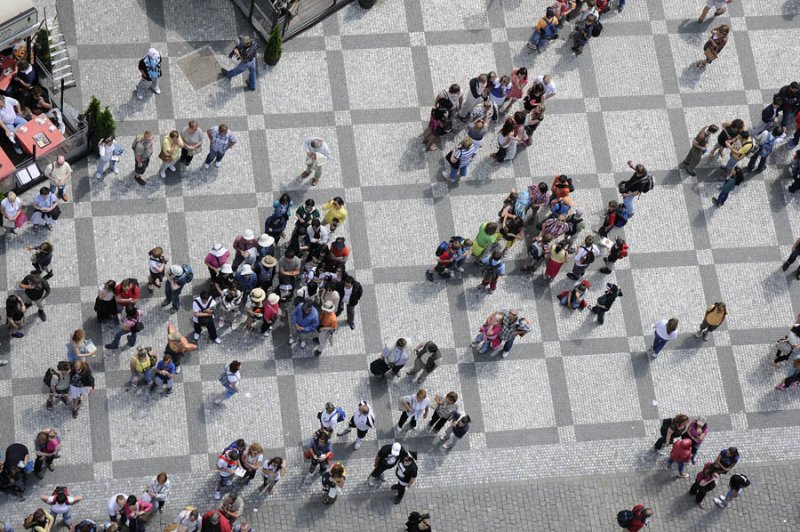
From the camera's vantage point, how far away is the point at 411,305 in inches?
1049

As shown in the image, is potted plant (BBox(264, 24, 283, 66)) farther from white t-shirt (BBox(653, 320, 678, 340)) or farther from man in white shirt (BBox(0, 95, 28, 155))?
white t-shirt (BBox(653, 320, 678, 340))

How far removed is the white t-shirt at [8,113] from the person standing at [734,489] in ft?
53.5

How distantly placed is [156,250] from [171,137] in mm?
2922

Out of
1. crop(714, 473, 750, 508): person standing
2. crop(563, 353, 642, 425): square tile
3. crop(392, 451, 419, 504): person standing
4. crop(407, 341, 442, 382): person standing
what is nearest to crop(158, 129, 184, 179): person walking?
crop(407, 341, 442, 382): person standing

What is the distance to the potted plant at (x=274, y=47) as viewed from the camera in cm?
2831

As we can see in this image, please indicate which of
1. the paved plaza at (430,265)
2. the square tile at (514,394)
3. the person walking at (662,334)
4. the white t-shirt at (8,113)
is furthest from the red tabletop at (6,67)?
the person walking at (662,334)

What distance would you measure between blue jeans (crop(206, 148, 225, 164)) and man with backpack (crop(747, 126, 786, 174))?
12.1 meters

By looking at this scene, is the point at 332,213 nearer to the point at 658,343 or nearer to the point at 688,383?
the point at 658,343

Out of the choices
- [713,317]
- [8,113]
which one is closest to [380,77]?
[8,113]

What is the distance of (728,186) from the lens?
92.3 ft

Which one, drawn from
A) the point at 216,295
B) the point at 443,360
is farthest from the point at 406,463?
the point at 216,295

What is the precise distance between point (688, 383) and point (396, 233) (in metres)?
6.99

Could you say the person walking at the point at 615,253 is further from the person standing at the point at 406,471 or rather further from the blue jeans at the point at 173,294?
the blue jeans at the point at 173,294

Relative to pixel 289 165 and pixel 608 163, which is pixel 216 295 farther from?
pixel 608 163
